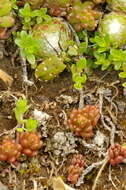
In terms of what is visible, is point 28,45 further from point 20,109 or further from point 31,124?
point 31,124

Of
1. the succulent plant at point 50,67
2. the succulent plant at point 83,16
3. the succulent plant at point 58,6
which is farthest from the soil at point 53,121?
the succulent plant at point 58,6

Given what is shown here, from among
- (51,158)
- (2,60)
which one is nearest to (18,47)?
(2,60)

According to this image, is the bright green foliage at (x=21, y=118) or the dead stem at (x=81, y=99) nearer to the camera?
the bright green foliage at (x=21, y=118)

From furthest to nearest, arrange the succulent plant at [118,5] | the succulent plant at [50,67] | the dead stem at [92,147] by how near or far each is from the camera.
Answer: the succulent plant at [118,5], the succulent plant at [50,67], the dead stem at [92,147]

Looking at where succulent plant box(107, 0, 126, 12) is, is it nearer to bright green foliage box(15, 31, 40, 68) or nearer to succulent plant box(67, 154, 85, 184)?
bright green foliage box(15, 31, 40, 68)

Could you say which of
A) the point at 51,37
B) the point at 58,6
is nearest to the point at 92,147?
the point at 51,37

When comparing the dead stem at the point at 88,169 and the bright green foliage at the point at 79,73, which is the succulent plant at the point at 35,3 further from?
the dead stem at the point at 88,169
